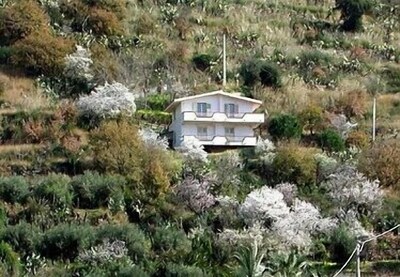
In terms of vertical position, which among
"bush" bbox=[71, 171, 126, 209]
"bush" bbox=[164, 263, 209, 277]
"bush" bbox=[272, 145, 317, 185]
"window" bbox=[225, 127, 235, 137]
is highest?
"window" bbox=[225, 127, 235, 137]

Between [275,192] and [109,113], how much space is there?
10.7 metres

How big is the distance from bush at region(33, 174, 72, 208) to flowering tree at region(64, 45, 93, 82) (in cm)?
1238

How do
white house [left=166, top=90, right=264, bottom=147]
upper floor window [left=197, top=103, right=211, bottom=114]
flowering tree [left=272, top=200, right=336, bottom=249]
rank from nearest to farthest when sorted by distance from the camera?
flowering tree [left=272, top=200, right=336, bottom=249], white house [left=166, top=90, right=264, bottom=147], upper floor window [left=197, top=103, right=211, bottom=114]

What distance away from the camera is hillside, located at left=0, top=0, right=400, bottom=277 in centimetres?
3350

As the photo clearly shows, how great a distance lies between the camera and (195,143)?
142ft

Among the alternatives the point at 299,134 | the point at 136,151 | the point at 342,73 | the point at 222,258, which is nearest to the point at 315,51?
the point at 342,73

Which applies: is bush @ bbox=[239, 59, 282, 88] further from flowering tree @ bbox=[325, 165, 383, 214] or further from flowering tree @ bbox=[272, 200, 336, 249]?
flowering tree @ bbox=[272, 200, 336, 249]

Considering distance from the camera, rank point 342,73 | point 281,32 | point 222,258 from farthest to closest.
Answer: point 281,32
point 342,73
point 222,258

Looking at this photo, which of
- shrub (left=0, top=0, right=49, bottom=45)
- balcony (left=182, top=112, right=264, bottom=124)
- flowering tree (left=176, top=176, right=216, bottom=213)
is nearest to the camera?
flowering tree (left=176, top=176, right=216, bottom=213)

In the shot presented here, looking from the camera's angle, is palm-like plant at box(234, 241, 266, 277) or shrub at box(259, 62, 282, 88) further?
shrub at box(259, 62, 282, 88)

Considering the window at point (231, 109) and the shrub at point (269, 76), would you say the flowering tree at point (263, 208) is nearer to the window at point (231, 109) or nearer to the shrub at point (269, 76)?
the window at point (231, 109)

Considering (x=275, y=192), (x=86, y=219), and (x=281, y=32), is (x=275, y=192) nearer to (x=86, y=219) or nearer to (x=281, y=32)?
(x=86, y=219)

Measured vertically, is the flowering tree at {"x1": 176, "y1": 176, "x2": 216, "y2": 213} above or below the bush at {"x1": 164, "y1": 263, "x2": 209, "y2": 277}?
above

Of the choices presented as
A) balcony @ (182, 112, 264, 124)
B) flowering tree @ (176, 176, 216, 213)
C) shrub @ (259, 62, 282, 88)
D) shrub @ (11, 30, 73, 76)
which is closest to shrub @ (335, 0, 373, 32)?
shrub @ (259, 62, 282, 88)
